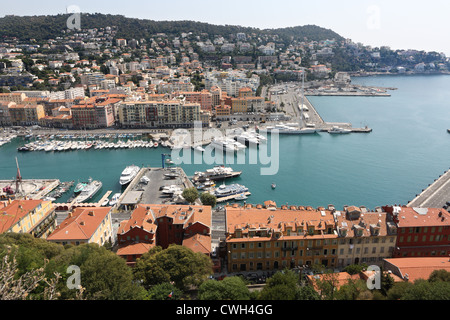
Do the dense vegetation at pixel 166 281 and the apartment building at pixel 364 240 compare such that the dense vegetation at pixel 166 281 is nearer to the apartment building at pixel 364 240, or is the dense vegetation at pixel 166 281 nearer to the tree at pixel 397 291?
the tree at pixel 397 291

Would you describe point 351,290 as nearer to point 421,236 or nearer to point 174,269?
point 174,269

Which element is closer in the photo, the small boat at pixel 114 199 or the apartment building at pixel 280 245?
the apartment building at pixel 280 245

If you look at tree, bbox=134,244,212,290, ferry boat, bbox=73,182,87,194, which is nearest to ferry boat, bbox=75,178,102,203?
ferry boat, bbox=73,182,87,194

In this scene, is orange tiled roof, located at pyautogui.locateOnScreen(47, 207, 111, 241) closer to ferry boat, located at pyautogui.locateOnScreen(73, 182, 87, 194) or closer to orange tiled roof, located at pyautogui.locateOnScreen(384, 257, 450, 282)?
ferry boat, located at pyautogui.locateOnScreen(73, 182, 87, 194)

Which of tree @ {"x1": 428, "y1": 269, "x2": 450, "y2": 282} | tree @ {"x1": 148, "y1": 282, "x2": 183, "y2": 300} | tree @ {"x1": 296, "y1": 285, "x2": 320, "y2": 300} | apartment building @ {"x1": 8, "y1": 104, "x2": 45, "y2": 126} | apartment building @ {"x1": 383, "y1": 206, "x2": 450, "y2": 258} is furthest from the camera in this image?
apartment building @ {"x1": 8, "y1": 104, "x2": 45, "y2": 126}

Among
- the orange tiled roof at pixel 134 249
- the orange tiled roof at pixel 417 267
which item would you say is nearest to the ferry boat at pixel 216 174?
the orange tiled roof at pixel 134 249
